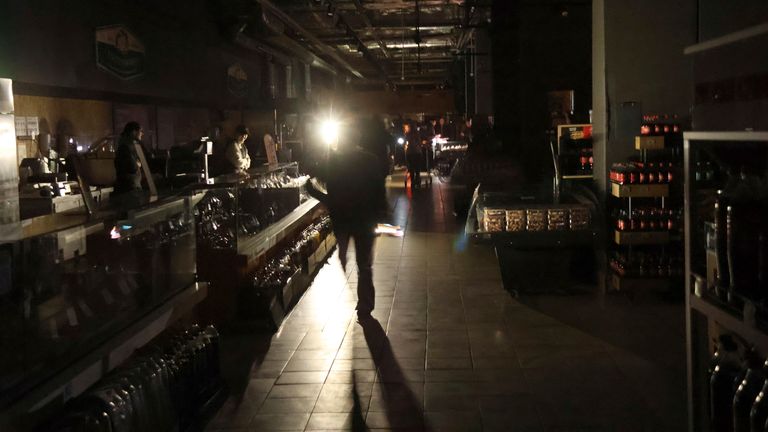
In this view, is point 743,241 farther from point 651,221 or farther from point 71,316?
point 651,221

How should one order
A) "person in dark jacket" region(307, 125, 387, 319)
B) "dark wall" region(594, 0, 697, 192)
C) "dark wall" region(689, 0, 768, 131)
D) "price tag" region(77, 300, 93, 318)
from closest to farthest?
"dark wall" region(689, 0, 768, 131), "price tag" region(77, 300, 93, 318), "person in dark jacket" region(307, 125, 387, 319), "dark wall" region(594, 0, 697, 192)

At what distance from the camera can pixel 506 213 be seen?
8250 mm


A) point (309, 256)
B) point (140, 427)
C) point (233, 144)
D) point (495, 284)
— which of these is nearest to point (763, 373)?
point (140, 427)

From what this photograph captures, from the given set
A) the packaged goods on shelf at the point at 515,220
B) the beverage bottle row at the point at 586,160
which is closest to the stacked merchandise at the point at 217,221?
the packaged goods on shelf at the point at 515,220

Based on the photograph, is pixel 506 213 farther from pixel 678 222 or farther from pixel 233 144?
pixel 233 144

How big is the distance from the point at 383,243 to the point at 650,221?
199 inches

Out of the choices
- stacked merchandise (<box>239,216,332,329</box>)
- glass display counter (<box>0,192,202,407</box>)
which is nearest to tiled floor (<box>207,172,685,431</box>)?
stacked merchandise (<box>239,216,332,329</box>)

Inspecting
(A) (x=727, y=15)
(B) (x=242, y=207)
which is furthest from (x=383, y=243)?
(A) (x=727, y=15)

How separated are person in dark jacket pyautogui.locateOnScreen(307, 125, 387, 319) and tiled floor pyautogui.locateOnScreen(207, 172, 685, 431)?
417 mm

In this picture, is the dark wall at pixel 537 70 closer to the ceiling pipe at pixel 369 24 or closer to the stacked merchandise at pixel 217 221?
the ceiling pipe at pixel 369 24

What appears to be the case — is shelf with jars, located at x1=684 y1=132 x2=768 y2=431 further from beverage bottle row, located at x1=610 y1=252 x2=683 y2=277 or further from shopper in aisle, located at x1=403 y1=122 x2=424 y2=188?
shopper in aisle, located at x1=403 y1=122 x2=424 y2=188

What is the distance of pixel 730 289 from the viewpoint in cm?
331

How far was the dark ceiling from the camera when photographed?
14.9 metres

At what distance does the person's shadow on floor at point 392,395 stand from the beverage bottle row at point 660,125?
336 cm
